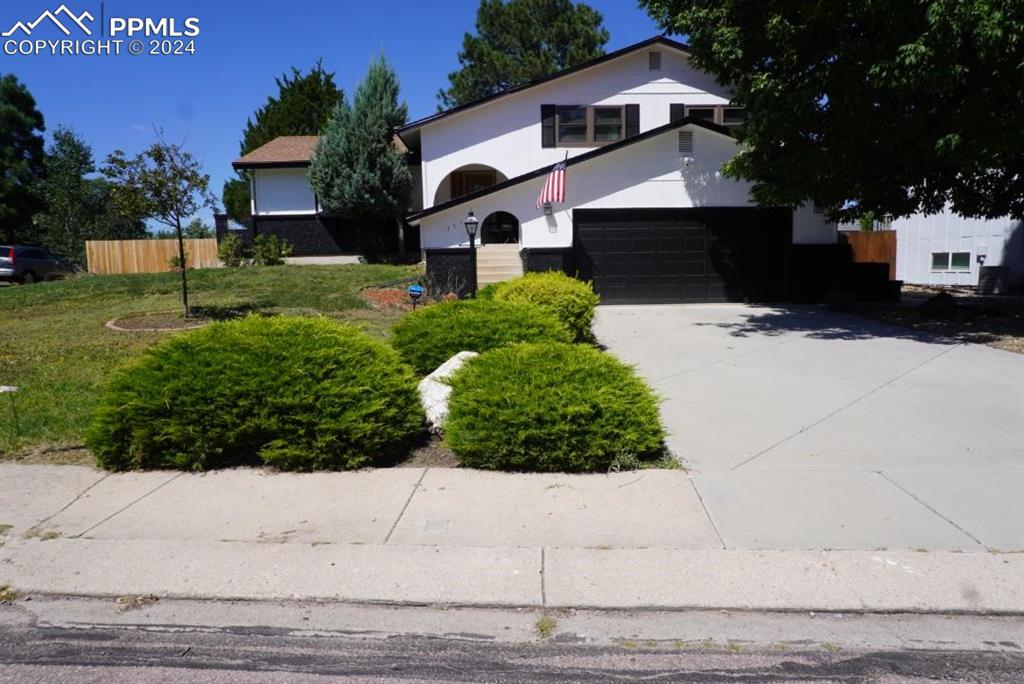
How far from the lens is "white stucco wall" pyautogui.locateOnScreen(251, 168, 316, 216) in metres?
27.7

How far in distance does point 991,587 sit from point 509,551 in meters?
2.67

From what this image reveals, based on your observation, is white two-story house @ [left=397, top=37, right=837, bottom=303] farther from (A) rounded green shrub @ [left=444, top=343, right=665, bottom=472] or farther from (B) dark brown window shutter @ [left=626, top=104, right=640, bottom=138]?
(A) rounded green shrub @ [left=444, top=343, right=665, bottom=472]

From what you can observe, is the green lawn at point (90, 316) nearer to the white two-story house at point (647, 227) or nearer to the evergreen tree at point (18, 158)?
the white two-story house at point (647, 227)

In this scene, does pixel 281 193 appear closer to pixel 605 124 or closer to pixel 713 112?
pixel 605 124

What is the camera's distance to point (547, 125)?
77.4 feet

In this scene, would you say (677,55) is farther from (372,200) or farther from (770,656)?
(770,656)

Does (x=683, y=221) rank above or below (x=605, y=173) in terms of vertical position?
below

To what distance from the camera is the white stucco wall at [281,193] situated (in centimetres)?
2767

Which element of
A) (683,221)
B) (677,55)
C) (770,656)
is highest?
(677,55)

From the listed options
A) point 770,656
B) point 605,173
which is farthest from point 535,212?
point 770,656

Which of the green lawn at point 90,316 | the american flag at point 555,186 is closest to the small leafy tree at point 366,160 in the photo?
the green lawn at point 90,316

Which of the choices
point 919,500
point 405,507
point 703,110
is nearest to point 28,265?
point 703,110

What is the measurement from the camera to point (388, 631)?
3.69m

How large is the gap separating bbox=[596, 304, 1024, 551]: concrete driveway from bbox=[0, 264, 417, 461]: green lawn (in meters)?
5.38
